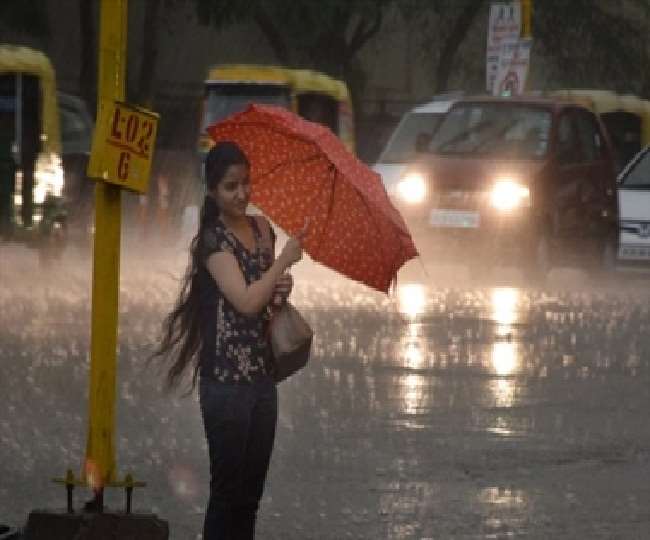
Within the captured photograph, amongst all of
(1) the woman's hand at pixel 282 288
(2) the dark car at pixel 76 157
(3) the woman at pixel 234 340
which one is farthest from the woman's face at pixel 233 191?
(2) the dark car at pixel 76 157

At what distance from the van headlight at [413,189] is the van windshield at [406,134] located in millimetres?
4959

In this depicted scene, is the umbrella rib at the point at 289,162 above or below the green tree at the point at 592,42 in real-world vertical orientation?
below

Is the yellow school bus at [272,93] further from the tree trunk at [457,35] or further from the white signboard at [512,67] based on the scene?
the tree trunk at [457,35]

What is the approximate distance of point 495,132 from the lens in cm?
2480

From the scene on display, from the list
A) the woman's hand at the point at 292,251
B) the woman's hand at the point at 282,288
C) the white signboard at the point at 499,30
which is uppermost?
the white signboard at the point at 499,30

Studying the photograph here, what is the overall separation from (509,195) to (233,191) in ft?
55.7

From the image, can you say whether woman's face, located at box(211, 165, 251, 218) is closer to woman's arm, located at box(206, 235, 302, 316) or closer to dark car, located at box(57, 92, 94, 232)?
woman's arm, located at box(206, 235, 302, 316)

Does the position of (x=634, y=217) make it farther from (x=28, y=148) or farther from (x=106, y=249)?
(x=106, y=249)

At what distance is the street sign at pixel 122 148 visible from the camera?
7.26m

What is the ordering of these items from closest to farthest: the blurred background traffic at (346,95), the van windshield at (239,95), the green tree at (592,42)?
1. the blurred background traffic at (346,95)
2. the van windshield at (239,95)
3. the green tree at (592,42)

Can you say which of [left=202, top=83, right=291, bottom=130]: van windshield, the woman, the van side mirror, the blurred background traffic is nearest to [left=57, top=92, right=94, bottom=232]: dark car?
the blurred background traffic

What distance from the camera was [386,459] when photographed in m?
10.6

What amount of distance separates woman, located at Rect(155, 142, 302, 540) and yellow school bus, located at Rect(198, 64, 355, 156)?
103 ft

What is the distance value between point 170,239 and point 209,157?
2600 centimetres
